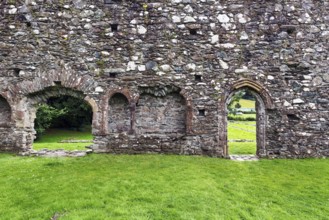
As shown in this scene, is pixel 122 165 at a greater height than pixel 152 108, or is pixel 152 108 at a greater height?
pixel 152 108

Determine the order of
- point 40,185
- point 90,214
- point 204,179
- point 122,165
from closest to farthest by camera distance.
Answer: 1. point 90,214
2. point 40,185
3. point 204,179
4. point 122,165

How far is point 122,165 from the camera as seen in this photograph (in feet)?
28.2

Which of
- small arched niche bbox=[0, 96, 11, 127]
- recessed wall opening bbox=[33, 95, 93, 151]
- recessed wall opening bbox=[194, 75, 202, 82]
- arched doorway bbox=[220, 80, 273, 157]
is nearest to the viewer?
arched doorway bbox=[220, 80, 273, 157]

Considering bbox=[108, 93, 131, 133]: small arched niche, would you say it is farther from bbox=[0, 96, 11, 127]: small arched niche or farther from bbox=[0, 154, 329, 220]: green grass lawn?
bbox=[0, 96, 11, 127]: small arched niche

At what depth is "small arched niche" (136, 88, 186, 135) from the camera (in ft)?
33.4

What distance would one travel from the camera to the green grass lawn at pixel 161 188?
18.8ft

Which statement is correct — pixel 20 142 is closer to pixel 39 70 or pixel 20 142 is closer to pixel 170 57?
pixel 39 70

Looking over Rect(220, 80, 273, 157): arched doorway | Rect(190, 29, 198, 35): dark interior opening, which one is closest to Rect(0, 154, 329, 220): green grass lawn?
Rect(220, 80, 273, 157): arched doorway

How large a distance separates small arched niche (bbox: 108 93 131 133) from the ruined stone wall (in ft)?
0.70

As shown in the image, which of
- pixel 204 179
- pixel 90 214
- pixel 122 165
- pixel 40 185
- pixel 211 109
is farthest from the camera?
pixel 211 109

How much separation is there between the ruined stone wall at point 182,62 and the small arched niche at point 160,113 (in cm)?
14

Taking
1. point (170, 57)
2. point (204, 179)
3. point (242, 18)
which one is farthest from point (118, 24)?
point (204, 179)

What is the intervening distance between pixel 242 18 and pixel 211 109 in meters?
3.51

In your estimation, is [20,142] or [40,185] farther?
[20,142]
